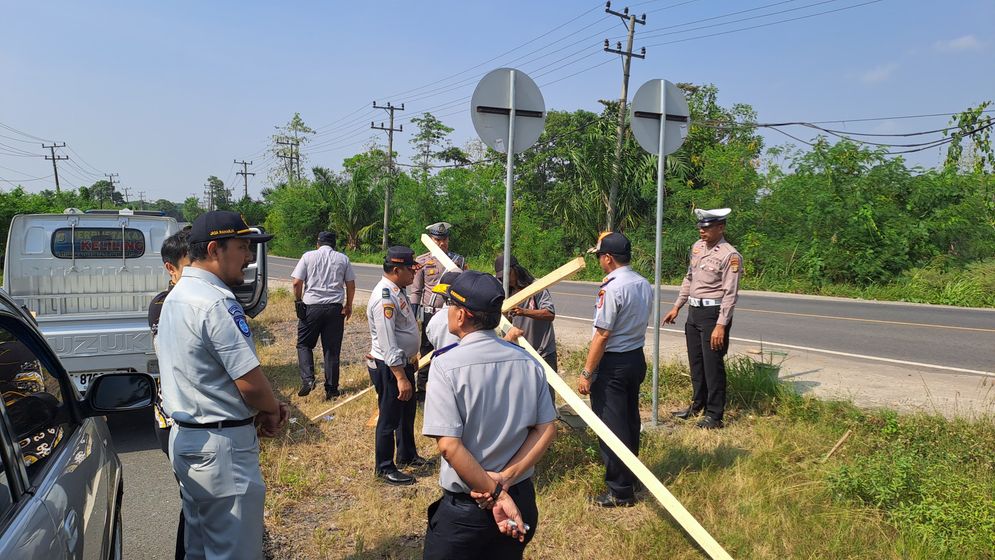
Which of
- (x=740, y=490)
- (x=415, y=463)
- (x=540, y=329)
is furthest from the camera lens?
(x=540, y=329)

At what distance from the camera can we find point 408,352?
4.65m

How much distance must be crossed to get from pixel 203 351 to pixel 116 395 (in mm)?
346

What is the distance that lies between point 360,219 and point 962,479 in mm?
38046

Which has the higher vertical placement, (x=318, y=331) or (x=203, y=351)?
(x=203, y=351)

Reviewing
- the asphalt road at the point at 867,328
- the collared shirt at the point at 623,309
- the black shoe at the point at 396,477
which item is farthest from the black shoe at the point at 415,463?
the asphalt road at the point at 867,328

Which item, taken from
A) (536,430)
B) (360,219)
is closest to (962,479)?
(536,430)

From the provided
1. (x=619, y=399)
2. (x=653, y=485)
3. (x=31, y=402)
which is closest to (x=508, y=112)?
(x=619, y=399)

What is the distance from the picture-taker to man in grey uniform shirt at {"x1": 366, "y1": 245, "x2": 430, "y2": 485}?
4441 millimetres

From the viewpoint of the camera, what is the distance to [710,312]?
18.5 ft

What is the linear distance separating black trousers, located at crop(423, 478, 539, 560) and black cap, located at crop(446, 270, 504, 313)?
692mm

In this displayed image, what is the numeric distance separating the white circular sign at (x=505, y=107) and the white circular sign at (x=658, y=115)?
44.7 inches

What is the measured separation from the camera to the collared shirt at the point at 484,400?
227cm

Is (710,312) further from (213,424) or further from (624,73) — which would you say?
(624,73)

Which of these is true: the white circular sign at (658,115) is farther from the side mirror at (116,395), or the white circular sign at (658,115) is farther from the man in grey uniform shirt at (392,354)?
the side mirror at (116,395)
